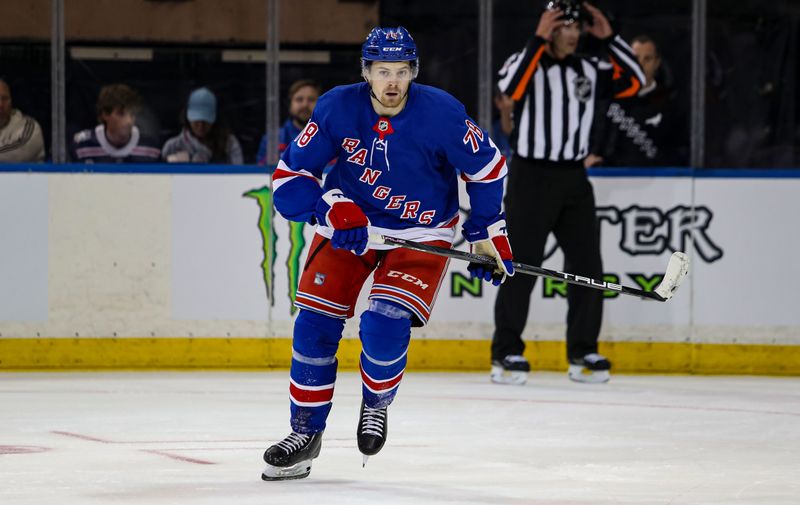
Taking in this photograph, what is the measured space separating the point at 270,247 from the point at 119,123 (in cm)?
84

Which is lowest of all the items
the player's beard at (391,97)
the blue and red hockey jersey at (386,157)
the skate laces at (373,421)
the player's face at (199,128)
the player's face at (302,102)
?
the skate laces at (373,421)

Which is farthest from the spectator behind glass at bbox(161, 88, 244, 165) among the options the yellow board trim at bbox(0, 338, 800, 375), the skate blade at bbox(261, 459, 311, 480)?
the skate blade at bbox(261, 459, 311, 480)

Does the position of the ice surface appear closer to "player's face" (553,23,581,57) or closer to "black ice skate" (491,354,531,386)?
"black ice skate" (491,354,531,386)

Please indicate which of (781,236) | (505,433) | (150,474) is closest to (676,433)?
(505,433)

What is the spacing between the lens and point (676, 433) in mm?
4887

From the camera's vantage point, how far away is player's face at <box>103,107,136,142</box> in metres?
6.90

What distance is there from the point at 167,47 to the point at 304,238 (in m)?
0.99

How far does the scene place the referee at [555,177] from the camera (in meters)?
6.50

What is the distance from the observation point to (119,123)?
6.93 metres

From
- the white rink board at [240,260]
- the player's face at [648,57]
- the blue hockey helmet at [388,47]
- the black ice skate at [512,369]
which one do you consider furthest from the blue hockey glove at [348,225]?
the player's face at [648,57]

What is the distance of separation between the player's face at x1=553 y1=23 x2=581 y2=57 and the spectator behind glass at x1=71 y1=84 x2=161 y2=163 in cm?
176

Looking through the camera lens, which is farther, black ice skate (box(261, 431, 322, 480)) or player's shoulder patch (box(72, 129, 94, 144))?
player's shoulder patch (box(72, 129, 94, 144))

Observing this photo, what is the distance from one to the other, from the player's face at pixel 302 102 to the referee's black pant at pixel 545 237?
0.95 metres

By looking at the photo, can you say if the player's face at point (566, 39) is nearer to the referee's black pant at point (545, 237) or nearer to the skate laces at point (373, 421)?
the referee's black pant at point (545, 237)
